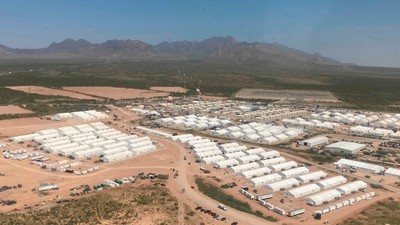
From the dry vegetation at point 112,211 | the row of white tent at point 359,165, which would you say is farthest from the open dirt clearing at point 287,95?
the dry vegetation at point 112,211

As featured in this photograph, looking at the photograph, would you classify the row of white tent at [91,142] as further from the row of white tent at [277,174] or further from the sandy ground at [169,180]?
the row of white tent at [277,174]

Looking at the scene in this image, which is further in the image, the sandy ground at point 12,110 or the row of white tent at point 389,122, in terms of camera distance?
the sandy ground at point 12,110

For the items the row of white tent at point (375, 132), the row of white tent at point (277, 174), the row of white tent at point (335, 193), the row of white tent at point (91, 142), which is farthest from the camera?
the row of white tent at point (375, 132)

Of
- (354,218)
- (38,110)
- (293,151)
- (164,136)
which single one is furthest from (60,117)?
(354,218)

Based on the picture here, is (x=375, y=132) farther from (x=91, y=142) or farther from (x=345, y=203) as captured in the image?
(x=91, y=142)

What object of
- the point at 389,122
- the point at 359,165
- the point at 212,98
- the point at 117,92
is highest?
the point at 117,92

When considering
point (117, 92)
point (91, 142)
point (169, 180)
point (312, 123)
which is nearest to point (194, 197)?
point (169, 180)

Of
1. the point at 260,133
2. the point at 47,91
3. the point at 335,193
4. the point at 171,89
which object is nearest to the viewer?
the point at 335,193
